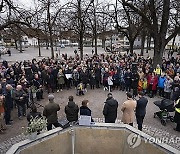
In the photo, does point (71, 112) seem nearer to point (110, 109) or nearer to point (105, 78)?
point (110, 109)

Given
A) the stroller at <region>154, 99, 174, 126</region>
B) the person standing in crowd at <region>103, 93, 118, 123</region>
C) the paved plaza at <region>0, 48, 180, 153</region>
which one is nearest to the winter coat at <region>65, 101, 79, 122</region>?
the person standing in crowd at <region>103, 93, 118, 123</region>

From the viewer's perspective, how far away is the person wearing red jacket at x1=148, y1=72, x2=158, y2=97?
42.9 ft

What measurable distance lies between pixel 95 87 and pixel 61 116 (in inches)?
219

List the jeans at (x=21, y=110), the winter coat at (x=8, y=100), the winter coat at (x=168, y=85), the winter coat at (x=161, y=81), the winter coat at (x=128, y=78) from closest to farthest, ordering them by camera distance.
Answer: the winter coat at (x=8, y=100) < the jeans at (x=21, y=110) < the winter coat at (x=168, y=85) < the winter coat at (x=161, y=81) < the winter coat at (x=128, y=78)

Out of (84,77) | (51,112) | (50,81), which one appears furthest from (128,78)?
(51,112)

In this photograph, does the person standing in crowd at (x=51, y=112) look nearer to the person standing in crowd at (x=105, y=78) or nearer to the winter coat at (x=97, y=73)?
the person standing in crowd at (x=105, y=78)

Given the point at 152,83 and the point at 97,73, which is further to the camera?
the point at 97,73

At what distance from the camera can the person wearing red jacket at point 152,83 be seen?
1306cm

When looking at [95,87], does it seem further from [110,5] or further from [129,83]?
[110,5]

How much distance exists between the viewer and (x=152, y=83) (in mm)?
13094

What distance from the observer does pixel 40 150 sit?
609cm

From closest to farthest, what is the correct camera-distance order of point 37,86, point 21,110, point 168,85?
1. point 21,110
2. point 168,85
3. point 37,86

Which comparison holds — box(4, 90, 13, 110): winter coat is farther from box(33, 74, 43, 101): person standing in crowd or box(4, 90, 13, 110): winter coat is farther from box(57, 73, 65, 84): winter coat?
box(57, 73, 65, 84): winter coat

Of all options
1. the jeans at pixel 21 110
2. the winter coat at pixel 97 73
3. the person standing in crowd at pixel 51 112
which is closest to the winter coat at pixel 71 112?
the person standing in crowd at pixel 51 112
